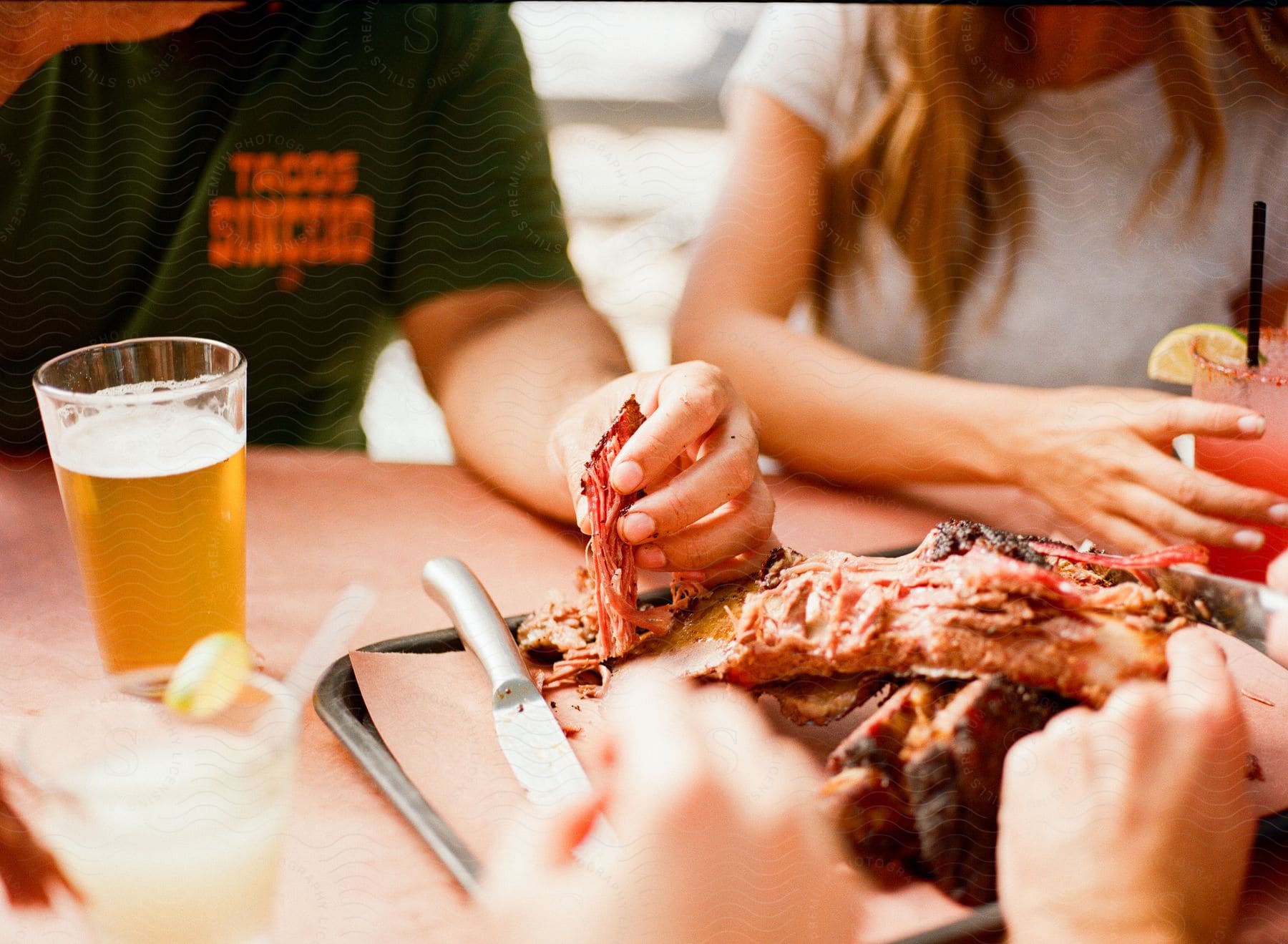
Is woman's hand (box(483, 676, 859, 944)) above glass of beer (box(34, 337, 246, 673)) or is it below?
below

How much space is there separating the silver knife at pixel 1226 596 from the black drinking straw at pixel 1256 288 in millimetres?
231

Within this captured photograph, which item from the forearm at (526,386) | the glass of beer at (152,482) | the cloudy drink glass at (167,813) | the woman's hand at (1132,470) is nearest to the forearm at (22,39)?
the glass of beer at (152,482)

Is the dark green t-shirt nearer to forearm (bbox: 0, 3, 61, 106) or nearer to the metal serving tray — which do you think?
forearm (bbox: 0, 3, 61, 106)

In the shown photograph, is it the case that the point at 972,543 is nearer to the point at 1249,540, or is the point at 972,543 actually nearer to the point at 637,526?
the point at 637,526

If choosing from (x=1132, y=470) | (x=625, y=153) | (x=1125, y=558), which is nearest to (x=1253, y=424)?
(x=1132, y=470)

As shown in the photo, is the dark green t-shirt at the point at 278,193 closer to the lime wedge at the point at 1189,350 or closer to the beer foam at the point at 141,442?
the beer foam at the point at 141,442

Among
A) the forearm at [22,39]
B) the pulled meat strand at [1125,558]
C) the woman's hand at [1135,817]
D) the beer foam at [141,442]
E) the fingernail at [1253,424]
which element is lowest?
the woman's hand at [1135,817]

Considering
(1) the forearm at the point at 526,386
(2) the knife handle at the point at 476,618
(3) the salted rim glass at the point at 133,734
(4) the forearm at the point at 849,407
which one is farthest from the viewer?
(4) the forearm at the point at 849,407

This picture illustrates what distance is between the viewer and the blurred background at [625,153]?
1.15 m

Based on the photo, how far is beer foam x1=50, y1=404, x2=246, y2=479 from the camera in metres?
0.58

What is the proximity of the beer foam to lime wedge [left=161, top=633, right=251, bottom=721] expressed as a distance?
11cm

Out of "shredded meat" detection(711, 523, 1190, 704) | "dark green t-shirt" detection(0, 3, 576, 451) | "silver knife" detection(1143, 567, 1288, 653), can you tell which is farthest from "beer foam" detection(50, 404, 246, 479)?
"silver knife" detection(1143, 567, 1288, 653)

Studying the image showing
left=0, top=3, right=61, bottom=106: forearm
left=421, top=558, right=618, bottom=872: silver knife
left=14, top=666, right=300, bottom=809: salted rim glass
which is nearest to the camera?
left=14, top=666, right=300, bottom=809: salted rim glass

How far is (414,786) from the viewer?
0.56 meters
